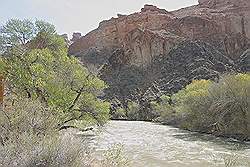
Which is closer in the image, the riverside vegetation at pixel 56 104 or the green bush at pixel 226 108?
the riverside vegetation at pixel 56 104

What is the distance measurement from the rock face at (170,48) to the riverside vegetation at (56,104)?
82.9ft

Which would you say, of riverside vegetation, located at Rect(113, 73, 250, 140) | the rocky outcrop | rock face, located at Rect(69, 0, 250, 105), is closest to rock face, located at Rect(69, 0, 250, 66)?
rock face, located at Rect(69, 0, 250, 105)

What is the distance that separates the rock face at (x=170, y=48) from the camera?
7719cm

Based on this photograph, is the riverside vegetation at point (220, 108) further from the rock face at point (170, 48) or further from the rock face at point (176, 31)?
the rock face at point (176, 31)

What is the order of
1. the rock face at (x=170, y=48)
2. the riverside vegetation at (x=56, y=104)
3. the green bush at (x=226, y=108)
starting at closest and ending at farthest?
1. the riverside vegetation at (x=56, y=104)
2. the green bush at (x=226, y=108)
3. the rock face at (x=170, y=48)

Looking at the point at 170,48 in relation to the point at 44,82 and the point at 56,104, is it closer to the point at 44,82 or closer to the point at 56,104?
the point at 56,104

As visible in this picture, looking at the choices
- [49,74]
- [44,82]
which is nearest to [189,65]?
[49,74]

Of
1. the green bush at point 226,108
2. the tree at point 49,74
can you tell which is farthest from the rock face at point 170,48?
the tree at point 49,74

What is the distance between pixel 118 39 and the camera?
437 ft

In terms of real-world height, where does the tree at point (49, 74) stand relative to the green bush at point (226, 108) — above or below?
above

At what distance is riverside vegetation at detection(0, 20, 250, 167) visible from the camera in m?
11.0

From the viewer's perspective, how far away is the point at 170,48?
9400 cm

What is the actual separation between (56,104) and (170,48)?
7316cm

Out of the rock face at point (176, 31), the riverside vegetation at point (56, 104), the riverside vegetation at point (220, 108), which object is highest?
the rock face at point (176, 31)
